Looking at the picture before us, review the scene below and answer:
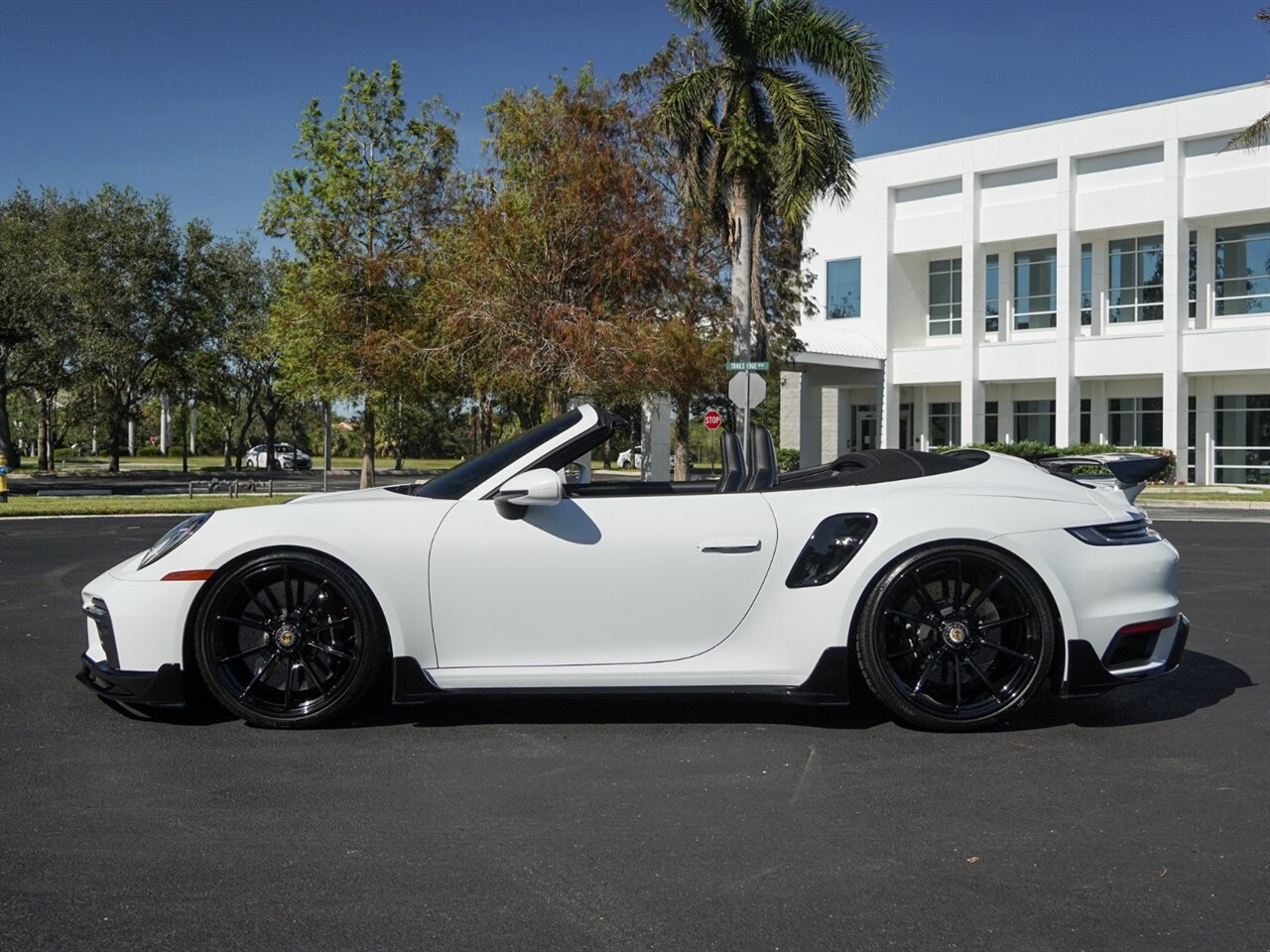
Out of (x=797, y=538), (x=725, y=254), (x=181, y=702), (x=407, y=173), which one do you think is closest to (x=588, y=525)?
(x=797, y=538)

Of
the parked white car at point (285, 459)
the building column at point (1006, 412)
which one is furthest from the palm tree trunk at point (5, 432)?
the building column at point (1006, 412)

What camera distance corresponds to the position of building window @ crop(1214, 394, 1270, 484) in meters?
35.6

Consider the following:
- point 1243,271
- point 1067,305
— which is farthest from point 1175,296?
point 1067,305

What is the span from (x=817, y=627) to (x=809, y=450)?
39.6 metres

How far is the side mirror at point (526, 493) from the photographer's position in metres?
4.59

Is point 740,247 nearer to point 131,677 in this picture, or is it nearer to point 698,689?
point 698,689

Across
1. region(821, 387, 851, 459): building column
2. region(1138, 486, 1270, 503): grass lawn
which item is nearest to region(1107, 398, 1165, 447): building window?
region(1138, 486, 1270, 503): grass lawn

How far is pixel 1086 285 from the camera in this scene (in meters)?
38.7

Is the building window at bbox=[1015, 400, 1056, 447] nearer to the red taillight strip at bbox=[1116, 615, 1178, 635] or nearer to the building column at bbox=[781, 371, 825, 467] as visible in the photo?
the building column at bbox=[781, 371, 825, 467]

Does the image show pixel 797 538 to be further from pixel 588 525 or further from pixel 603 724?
pixel 603 724

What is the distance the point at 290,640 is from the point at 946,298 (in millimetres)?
39704

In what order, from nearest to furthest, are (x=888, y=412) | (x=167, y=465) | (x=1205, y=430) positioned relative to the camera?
(x=1205, y=430) → (x=888, y=412) → (x=167, y=465)

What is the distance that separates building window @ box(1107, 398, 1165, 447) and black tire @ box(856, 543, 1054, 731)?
35.0 metres

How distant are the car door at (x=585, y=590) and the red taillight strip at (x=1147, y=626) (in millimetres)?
1475
